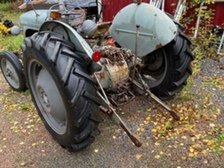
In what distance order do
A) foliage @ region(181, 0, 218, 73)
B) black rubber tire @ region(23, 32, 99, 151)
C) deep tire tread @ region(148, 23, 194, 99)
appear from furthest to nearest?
foliage @ region(181, 0, 218, 73) < deep tire tread @ region(148, 23, 194, 99) < black rubber tire @ region(23, 32, 99, 151)

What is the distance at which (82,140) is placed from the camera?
A: 318 cm

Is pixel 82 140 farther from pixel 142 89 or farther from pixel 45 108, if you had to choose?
pixel 142 89

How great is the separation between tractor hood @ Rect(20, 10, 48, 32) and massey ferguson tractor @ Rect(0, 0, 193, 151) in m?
1.21

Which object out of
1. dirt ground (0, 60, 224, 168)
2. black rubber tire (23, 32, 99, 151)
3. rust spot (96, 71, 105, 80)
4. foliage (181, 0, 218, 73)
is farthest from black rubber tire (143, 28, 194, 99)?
foliage (181, 0, 218, 73)

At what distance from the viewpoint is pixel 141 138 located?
365cm

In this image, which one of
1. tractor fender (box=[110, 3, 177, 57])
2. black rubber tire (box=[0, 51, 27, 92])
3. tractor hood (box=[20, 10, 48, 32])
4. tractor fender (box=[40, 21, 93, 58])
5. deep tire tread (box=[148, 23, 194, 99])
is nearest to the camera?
tractor fender (box=[40, 21, 93, 58])

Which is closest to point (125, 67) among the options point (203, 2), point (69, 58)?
point (69, 58)

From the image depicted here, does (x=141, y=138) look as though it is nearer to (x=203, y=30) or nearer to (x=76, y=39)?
(x=76, y=39)

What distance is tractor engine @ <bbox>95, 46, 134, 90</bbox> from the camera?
352 cm

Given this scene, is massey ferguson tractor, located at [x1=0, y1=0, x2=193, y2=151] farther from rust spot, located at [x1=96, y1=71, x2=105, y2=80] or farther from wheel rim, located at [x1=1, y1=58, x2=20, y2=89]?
wheel rim, located at [x1=1, y1=58, x2=20, y2=89]

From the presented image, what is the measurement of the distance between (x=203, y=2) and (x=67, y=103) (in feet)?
13.7

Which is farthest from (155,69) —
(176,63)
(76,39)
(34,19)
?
(34,19)

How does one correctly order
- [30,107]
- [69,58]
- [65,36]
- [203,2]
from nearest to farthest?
[69,58] < [65,36] < [30,107] < [203,2]

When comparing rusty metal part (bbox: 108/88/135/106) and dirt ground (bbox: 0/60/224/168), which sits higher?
rusty metal part (bbox: 108/88/135/106)
